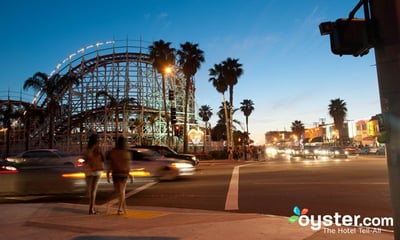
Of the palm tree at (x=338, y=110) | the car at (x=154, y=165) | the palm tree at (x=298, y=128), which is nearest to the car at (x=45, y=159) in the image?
the car at (x=154, y=165)

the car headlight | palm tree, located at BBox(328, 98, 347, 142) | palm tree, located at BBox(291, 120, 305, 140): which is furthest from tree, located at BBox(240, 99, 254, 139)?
the car headlight

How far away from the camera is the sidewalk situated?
5680 millimetres

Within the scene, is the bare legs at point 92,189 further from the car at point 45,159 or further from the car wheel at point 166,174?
the car wheel at point 166,174

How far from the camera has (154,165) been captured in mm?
15250

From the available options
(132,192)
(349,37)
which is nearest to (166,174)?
(132,192)

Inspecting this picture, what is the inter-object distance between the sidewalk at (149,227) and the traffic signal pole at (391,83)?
7.82 ft

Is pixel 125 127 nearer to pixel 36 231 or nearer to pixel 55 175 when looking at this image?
pixel 55 175

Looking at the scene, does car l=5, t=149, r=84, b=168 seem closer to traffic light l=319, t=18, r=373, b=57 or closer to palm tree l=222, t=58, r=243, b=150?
traffic light l=319, t=18, r=373, b=57

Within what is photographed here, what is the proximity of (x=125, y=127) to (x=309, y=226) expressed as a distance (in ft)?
155

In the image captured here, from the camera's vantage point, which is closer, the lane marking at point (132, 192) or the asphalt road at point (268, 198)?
the asphalt road at point (268, 198)

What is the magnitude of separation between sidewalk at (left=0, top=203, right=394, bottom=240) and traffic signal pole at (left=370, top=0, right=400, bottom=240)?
2.38 meters

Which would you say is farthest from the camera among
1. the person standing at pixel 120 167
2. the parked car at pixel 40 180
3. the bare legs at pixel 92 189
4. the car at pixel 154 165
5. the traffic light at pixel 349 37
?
the car at pixel 154 165

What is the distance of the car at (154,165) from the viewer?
15.1 meters

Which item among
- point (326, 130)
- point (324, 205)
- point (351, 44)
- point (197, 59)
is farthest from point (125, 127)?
point (326, 130)
